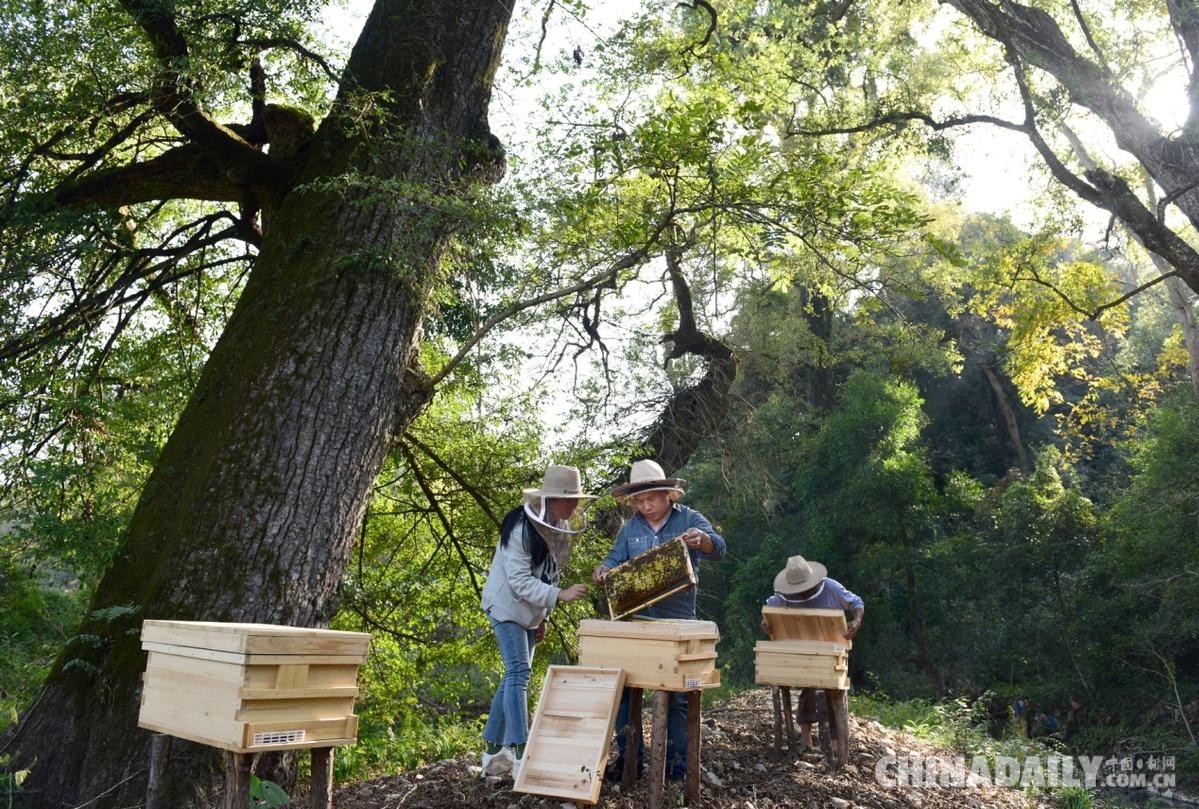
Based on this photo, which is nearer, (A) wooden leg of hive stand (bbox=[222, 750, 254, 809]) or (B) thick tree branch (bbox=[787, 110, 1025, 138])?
(A) wooden leg of hive stand (bbox=[222, 750, 254, 809])

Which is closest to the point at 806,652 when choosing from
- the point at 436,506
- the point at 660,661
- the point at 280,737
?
the point at 660,661

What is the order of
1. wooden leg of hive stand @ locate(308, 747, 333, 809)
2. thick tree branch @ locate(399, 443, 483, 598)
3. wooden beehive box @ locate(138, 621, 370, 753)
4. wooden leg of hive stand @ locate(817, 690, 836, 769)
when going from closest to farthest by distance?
wooden beehive box @ locate(138, 621, 370, 753) → wooden leg of hive stand @ locate(308, 747, 333, 809) → wooden leg of hive stand @ locate(817, 690, 836, 769) → thick tree branch @ locate(399, 443, 483, 598)

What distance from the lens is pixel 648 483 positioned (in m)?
5.64

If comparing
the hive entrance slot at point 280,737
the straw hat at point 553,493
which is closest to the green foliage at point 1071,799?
the straw hat at point 553,493

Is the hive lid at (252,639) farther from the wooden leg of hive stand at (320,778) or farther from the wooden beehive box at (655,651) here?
the wooden beehive box at (655,651)

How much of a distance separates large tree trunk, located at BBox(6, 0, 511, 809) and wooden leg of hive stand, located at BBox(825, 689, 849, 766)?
3.63m

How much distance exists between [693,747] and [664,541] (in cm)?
121

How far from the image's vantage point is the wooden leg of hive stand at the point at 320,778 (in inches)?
162

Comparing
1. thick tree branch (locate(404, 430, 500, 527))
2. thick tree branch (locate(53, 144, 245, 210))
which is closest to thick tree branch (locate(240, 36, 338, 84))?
thick tree branch (locate(53, 144, 245, 210))

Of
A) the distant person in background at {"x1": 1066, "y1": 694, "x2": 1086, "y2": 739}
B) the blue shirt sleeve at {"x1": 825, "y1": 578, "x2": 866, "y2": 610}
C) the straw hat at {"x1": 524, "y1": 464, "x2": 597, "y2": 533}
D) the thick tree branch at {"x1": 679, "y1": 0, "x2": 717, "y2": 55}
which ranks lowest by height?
the distant person in background at {"x1": 1066, "y1": 694, "x2": 1086, "y2": 739}

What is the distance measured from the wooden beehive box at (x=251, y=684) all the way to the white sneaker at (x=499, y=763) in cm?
157

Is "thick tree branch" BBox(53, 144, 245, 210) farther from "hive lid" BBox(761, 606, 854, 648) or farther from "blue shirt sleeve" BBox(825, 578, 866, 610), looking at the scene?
"blue shirt sleeve" BBox(825, 578, 866, 610)

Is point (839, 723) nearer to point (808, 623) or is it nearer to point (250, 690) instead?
point (808, 623)

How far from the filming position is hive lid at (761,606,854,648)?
21.8ft
